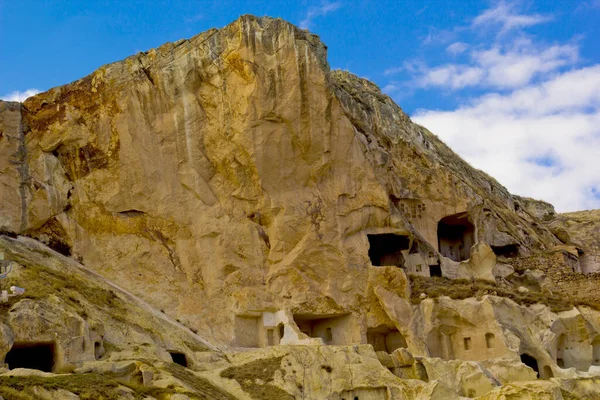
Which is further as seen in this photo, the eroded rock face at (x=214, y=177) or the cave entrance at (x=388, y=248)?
the cave entrance at (x=388, y=248)

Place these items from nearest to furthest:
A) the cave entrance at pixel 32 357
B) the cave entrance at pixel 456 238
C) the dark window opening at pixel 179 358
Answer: the cave entrance at pixel 32 357, the dark window opening at pixel 179 358, the cave entrance at pixel 456 238

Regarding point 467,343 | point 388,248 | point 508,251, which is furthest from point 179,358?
point 508,251

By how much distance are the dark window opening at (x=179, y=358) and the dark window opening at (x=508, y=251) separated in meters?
24.0

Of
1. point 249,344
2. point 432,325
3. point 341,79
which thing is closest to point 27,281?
point 249,344

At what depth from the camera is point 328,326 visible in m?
38.0

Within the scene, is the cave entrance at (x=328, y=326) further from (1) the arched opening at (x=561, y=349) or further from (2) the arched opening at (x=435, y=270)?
(1) the arched opening at (x=561, y=349)

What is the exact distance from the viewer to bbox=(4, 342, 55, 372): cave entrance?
27.1 metres

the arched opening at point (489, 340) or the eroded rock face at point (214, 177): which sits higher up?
the eroded rock face at point (214, 177)

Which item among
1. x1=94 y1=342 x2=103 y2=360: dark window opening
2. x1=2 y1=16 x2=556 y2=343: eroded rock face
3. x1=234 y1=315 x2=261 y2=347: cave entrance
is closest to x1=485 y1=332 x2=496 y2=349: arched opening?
x1=2 y1=16 x2=556 y2=343: eroded rock face

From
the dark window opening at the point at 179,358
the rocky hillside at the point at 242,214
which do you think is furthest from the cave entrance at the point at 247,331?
the dark window opening at the point at 179,358

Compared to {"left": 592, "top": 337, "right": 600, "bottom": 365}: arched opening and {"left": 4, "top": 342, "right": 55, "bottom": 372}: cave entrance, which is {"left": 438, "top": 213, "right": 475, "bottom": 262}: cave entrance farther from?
{"left": 4, "top": 342, "right": 55, "bottom": 372}: cave entrance

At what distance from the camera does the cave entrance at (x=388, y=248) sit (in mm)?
41938

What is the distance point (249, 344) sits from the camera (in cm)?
3525

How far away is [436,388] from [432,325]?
8.17m
